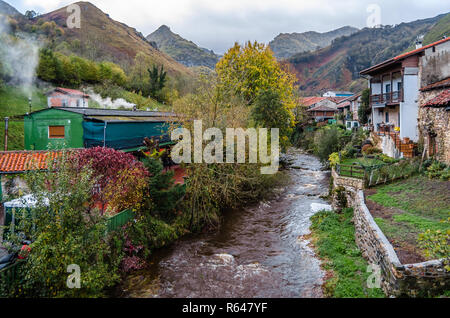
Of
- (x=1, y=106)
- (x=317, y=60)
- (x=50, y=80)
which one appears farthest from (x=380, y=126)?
(x=317, y=60)

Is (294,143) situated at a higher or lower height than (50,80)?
lower

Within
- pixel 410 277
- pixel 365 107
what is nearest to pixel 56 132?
pixel 410 277

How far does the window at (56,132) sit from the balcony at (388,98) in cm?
2281

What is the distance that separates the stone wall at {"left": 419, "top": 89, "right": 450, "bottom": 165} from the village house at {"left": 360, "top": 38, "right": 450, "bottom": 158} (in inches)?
42.6

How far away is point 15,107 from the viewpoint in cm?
3030

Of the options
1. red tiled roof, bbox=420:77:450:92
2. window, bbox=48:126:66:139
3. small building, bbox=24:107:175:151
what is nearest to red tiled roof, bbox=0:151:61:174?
small building, bbox=24:107:175:151

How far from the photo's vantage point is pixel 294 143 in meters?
49.4

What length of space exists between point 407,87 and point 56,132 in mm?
23490

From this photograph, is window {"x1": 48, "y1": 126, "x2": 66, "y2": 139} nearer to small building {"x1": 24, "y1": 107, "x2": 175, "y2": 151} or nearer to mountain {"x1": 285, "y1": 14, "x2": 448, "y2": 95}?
small building {"x1": 24, "y1": 107, "x2": 175, "y2": 151}

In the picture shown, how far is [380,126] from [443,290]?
20897 millimetres

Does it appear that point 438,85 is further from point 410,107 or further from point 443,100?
point 410,107

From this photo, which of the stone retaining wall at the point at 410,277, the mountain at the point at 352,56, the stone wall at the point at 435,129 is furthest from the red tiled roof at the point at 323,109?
the stone retaining wall at the point at 410,277

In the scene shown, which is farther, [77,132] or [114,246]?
[77,132]
